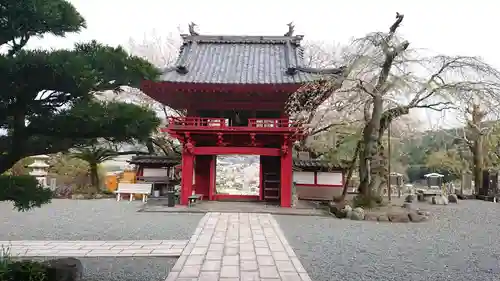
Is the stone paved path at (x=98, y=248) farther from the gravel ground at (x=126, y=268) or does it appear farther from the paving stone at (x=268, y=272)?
the paving stone at (x=268, y=272)

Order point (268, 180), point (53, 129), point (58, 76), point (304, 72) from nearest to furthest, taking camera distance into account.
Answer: point (58, 76) → point (53, 129) → point (304, 72) → point (268, 180)

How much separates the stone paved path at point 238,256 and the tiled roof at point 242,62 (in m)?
5.29

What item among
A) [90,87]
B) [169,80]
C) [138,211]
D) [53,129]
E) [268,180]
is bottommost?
[138,211]

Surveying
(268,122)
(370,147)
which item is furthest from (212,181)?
(370,147)

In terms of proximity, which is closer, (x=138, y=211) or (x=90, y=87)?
(x=90, y=87)

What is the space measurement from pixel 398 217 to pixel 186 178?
22.4ft

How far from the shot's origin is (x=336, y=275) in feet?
15.1

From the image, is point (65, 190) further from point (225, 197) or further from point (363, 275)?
point (363, 275)

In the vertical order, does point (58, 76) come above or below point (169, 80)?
below

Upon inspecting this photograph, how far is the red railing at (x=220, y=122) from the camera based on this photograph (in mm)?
11641

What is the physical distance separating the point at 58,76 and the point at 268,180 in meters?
11.0

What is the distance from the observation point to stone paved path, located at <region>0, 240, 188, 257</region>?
565cm

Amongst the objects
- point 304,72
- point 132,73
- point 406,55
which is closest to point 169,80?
point 304,72

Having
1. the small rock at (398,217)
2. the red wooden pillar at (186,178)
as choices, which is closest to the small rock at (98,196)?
the red wooden pillar at (186,178)
